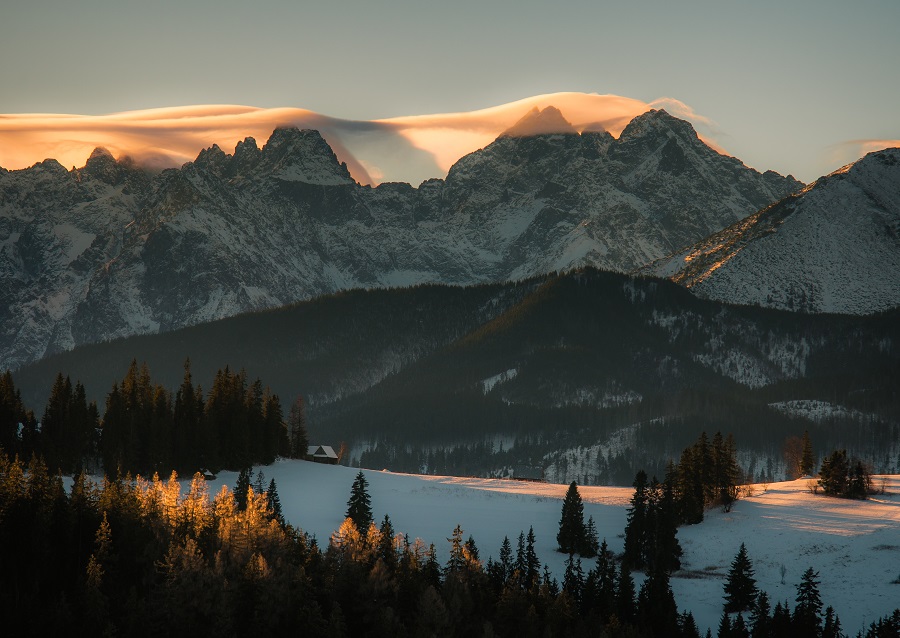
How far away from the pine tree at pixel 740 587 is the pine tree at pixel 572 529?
17876mm

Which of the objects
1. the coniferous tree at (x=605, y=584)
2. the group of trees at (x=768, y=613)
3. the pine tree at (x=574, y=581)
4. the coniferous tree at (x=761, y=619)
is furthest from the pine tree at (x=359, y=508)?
the coniferous tree at (x=761, y=619)

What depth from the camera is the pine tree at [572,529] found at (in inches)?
6462

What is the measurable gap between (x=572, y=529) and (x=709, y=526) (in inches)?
725

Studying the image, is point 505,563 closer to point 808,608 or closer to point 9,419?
point 808,608

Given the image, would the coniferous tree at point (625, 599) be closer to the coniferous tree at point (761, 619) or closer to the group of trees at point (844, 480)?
the coniferous tree at point (761, 619)

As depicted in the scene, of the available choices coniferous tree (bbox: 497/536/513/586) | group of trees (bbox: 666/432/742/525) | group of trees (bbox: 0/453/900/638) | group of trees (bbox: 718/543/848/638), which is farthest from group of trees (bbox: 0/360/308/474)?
group of trees (bbox: 718/543/848/638)

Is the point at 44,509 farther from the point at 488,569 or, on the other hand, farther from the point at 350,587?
the point at 488,569

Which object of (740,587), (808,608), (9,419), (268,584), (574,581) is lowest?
(808,608)

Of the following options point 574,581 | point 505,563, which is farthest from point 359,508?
point 574,581

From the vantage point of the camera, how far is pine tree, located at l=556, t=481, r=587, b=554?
16412cm

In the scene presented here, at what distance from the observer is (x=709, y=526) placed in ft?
570

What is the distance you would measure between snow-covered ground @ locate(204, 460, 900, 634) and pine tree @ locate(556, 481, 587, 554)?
1.53 m

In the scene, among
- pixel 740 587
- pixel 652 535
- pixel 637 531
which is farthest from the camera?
pixel 652 535

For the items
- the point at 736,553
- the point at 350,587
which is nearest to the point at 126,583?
the point at 350,587
